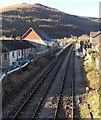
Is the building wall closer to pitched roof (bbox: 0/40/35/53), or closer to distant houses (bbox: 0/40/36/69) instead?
distant houses (bbox: 0/40/36/69)

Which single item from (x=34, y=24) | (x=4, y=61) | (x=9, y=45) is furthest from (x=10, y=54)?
(x=34, y=24)

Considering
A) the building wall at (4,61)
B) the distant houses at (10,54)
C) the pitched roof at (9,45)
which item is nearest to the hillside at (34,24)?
the distant houses at (10,54)

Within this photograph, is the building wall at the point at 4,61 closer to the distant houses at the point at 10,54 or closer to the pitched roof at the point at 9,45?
the distant houses at the point at 10,54

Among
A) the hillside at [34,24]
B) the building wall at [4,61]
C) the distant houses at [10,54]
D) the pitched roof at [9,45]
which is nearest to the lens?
the building wall at [4,61]

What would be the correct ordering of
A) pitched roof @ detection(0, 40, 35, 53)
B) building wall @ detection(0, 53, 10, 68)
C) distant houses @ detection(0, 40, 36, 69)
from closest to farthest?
building wall @ detection(0, 53, 10, 68)
distant houses @ detection(0, 40, 36, 69)
pitched roof @ detection(0, 40, 35, 53)

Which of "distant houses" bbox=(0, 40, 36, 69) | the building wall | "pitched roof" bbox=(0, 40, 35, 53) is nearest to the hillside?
"distant houses" bbox=(0, 40, 36, 69)

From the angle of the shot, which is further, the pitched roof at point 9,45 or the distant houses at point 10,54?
the pitched roof at point 9,45

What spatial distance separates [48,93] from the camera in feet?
48.8

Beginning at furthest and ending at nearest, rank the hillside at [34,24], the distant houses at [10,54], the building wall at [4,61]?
the hillside at [34,24] < the distant houses at [10,54] < the building wall at [4,61]

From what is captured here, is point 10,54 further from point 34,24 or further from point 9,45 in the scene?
point 34,24

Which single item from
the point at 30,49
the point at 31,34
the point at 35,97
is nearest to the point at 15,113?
the point at 35,97

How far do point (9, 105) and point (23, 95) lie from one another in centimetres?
209

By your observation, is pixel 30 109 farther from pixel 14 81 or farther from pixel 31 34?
pixel 31 34

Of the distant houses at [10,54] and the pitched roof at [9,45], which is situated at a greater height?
Result: the pitched roof at [9,45]
